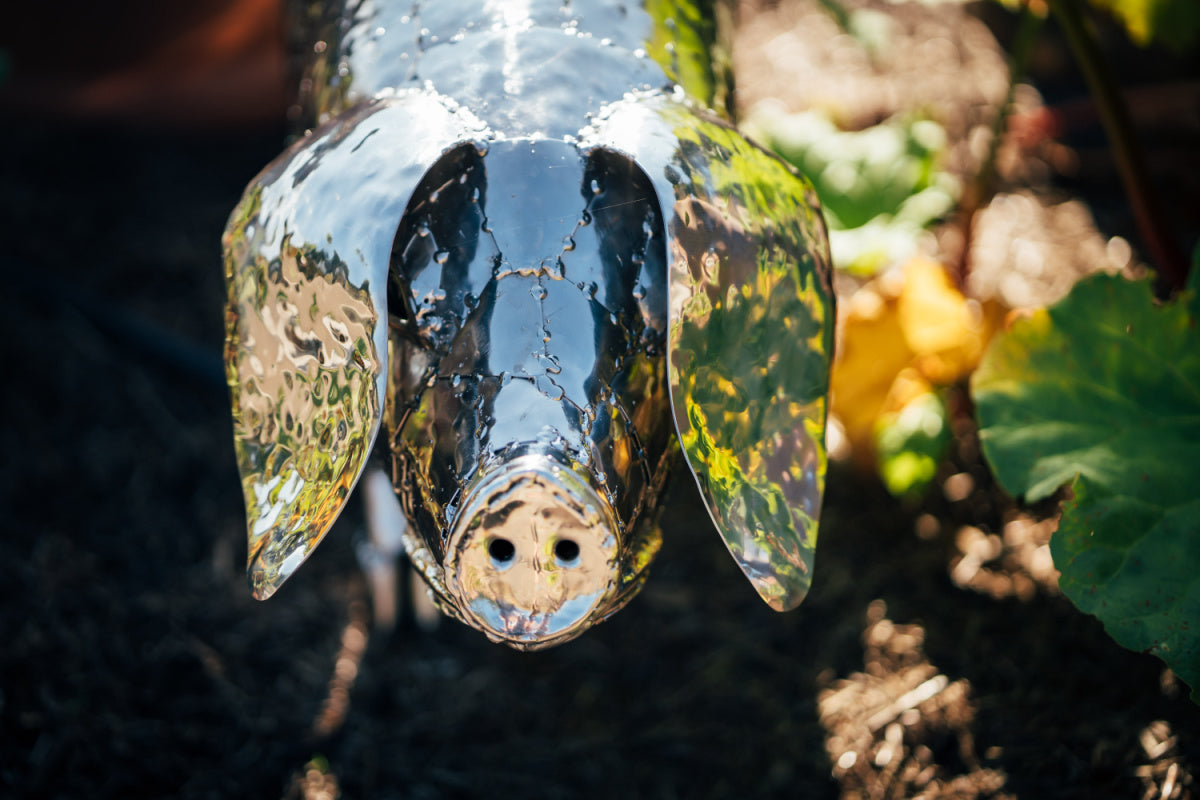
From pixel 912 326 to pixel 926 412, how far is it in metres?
0.16

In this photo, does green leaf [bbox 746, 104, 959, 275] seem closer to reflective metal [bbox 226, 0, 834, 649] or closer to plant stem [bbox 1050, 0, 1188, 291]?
plant stem [bbox 1050, 0, 1188, 291]

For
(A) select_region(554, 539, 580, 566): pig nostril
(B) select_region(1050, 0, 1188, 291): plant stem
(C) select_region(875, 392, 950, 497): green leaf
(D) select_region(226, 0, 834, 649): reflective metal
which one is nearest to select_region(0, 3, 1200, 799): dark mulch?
(C) select_region(875, 392, 950, 497): green leaf

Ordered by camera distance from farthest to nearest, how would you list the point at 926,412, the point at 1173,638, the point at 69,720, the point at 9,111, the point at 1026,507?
the point at 9,111
the point at 1026,507
the point at 926,412
the point at 69,720
the point at 1173,638

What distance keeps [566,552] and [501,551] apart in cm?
5

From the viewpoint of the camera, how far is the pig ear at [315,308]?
0.81 meters

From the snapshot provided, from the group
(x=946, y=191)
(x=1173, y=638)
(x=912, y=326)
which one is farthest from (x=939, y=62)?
(x=1173, y=638)

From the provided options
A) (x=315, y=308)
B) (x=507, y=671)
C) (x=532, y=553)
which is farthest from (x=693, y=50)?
(x=507, y=671)

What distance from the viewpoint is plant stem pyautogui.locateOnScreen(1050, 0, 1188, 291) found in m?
1.44

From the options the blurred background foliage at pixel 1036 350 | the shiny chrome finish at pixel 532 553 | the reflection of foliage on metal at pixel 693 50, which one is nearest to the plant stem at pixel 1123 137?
the blurred background foliage at pixel 1036 350

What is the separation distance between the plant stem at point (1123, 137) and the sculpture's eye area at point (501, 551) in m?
1.25

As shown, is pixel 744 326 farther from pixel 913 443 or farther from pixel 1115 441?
pixel 913 443

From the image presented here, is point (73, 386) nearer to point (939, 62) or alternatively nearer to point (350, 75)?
point (350, 75)

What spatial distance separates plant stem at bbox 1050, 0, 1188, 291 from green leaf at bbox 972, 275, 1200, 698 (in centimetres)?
45

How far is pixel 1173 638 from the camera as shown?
0.99 metres
